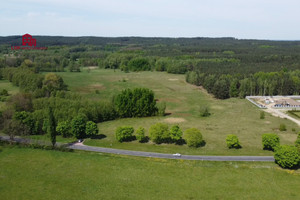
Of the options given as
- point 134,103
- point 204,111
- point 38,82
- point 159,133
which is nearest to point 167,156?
point 159,133

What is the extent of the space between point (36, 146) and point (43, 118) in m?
14.2

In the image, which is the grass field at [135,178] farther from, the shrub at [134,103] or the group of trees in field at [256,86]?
the group of trees in field at [256,86]

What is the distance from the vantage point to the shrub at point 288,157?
56.9 metres

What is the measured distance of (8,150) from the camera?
6844 cm

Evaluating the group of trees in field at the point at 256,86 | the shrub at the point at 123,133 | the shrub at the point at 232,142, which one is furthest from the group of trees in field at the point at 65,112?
the group of trees in field at the point at 256,86

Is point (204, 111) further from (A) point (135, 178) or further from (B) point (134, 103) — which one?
(A) point (135, 178)

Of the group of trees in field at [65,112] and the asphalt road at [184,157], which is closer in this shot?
the asphalt road at [184,157]

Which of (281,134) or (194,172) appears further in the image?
(281,134)

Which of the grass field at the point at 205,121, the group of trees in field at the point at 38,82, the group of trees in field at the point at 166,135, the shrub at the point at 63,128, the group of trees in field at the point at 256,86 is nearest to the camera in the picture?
the group of trees in field at the point at 166,135

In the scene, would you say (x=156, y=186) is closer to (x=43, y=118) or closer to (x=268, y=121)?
(x=43, y=118)

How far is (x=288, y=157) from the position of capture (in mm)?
57062

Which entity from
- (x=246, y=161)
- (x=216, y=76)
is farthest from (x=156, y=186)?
(x=216, y=76)

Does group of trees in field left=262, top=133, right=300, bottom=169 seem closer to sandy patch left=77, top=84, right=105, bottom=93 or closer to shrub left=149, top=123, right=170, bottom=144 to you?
shrub left=149, top=123, right=170, bottom=144

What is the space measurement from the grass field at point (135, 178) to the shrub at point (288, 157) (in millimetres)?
1533
